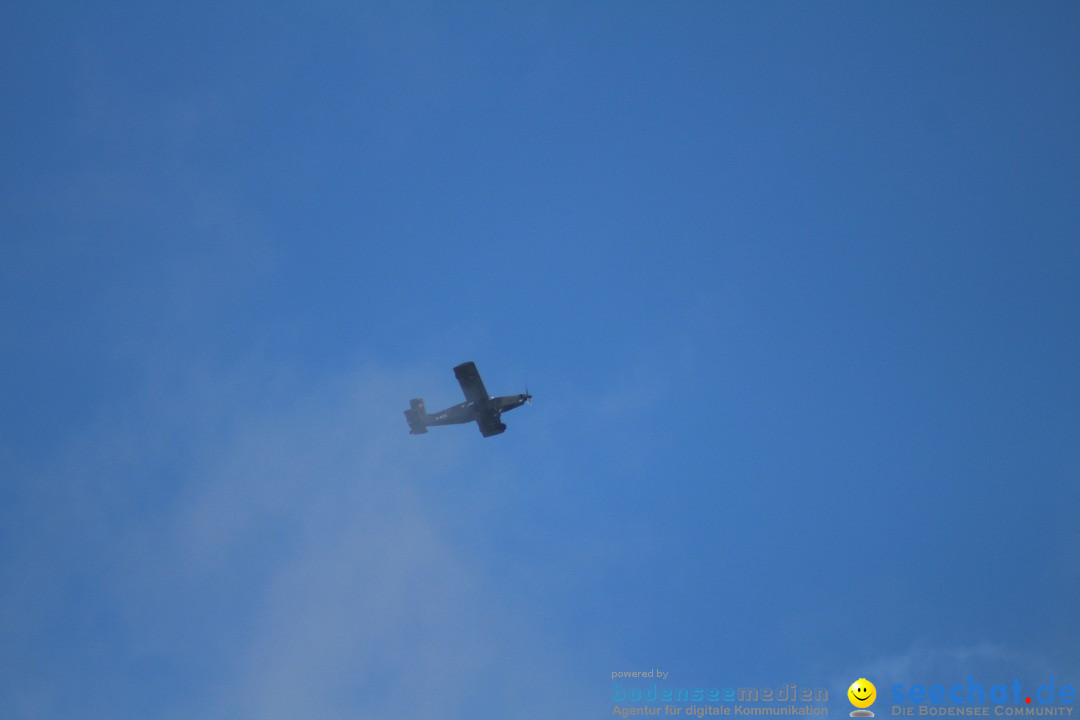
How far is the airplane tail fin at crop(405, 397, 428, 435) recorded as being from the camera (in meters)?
71.6

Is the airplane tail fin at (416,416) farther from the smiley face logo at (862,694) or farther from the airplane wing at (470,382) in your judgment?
the smiley face logo at (862,694)

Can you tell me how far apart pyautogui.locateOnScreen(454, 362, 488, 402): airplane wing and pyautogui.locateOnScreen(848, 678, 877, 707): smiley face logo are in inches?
1444

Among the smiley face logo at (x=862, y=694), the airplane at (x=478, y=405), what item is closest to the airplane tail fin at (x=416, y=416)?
the airplane at (x=478, y=405)

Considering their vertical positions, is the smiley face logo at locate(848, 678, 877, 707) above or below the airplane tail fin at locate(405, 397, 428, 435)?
below

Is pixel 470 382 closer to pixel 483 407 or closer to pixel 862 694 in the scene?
pixel 483 407

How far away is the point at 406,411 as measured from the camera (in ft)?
237

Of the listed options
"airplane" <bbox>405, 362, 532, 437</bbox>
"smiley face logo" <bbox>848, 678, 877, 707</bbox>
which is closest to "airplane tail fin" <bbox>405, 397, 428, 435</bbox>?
"airplane" <bbox>405, 362, 532, 437</bbox>

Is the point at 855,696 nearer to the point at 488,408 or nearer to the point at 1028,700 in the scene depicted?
the point at 1028,700

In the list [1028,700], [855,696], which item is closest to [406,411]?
[855,696]

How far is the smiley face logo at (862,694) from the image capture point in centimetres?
6303

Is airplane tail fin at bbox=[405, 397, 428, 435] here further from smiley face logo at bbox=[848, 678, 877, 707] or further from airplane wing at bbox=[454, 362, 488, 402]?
smiley face logo at bbox=[848, 678, 877, 707]

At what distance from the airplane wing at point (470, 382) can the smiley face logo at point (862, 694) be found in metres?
36.7

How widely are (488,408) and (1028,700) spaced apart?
1964 inches

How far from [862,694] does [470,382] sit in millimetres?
39137
